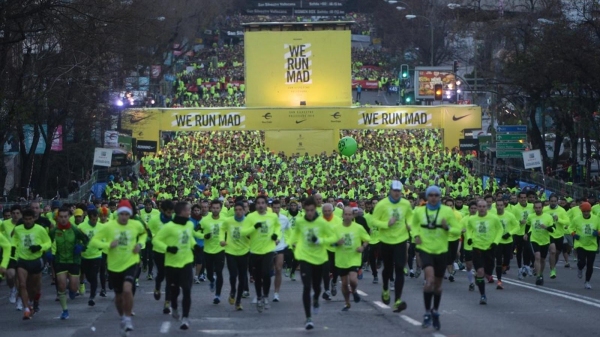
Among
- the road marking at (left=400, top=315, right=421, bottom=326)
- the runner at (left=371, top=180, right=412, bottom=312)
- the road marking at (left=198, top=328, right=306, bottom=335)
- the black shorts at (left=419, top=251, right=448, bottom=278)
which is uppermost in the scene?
the runner at (left=371, top=180, right=412, bottom=312)

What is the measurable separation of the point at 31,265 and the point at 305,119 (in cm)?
3866

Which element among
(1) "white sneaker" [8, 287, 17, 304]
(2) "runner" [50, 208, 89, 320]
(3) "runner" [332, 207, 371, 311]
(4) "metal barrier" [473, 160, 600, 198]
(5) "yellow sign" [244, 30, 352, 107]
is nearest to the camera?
(3) "runner" [332, 207, 371, 311]

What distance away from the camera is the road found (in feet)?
50.8

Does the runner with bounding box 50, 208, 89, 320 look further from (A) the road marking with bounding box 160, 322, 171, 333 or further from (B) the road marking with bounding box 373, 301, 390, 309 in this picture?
(B) the road marking with bounding box 373, 301, 390, 309

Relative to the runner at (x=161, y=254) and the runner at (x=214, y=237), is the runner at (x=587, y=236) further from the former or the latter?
the runner at (x=161, y=254)

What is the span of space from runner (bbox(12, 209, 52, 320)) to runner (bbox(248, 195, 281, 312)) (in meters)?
2.93

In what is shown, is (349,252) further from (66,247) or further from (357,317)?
(66,247)

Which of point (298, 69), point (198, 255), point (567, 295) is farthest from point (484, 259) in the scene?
point (298, 69)

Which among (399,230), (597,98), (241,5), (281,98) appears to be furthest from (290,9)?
(399,230)

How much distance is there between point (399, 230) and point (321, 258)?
1.43m

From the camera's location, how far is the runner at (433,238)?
15516 mm

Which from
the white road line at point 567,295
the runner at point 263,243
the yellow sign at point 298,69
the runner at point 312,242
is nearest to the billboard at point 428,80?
the yellow sign at point 298,69

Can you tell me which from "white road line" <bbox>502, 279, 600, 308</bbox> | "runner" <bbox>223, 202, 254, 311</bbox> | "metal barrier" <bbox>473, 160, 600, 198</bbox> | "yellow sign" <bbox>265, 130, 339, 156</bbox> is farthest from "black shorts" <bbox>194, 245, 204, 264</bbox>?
"yellow sign" <bbox>265, 130, 339, 156</bbox>

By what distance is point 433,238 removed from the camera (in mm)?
15719
